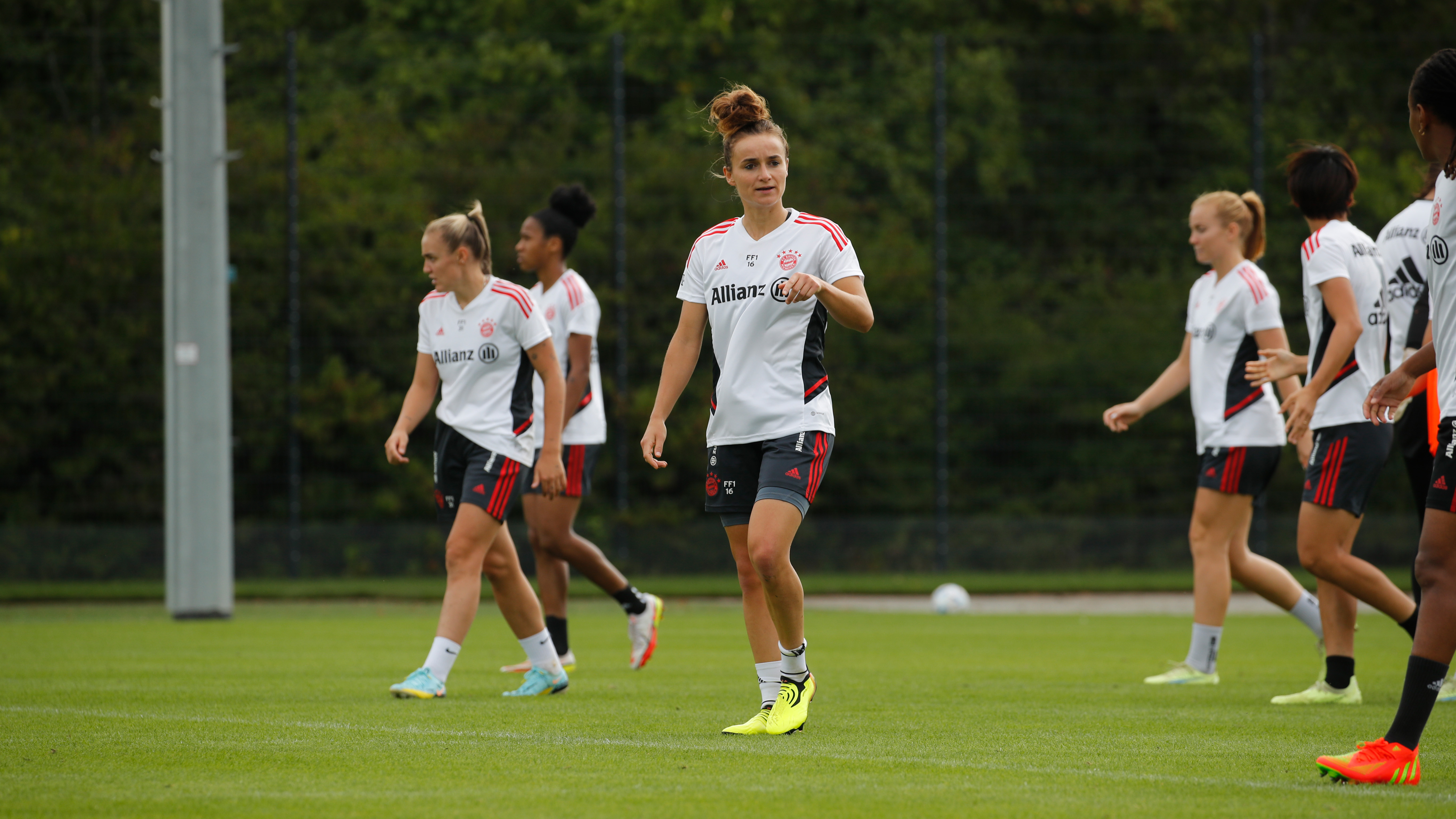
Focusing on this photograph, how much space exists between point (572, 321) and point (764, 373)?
3.16 m

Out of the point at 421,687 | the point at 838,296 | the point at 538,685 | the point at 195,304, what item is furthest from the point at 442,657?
the point at 195,304

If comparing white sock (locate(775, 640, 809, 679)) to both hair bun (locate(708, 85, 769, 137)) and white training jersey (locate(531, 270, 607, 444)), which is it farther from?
white training jersey (locate(531, 270, 607, 444))

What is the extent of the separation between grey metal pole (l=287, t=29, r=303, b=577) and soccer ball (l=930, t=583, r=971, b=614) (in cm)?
692

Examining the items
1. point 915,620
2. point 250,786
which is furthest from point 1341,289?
point 915,620

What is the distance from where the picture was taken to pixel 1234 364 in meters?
7.56

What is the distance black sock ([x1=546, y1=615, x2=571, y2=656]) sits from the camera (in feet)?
27.6

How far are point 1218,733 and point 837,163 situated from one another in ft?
44.3

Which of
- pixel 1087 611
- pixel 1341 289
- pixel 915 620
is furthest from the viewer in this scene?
pixel 1087 611

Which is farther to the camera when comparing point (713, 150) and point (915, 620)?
point (713, 150)

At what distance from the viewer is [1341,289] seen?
6.52 m

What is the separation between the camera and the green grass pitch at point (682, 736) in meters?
4.19

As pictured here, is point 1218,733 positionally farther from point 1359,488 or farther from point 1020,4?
point 1020,4

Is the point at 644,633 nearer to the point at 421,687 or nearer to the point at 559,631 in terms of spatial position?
the point at 559,631

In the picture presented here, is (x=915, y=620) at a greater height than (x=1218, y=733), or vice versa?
(x=1218, y=733)
